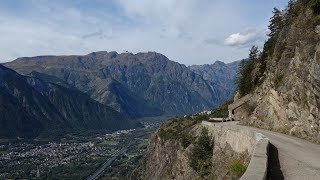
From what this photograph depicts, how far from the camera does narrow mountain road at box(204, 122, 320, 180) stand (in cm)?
1812

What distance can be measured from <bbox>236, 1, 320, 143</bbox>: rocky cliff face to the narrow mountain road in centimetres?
290

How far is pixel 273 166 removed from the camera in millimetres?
19609

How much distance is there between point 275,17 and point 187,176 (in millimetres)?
22916

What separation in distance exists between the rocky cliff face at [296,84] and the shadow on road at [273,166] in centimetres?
637

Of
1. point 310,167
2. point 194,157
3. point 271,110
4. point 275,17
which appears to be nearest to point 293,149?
point 310,167

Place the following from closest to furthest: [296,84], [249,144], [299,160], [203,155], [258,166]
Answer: [258,166] → [299,160] → [249,144] → [296,84] → [203,155]

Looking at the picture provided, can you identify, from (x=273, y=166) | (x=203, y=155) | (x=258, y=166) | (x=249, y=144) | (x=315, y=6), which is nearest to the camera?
(x=258, y=166)

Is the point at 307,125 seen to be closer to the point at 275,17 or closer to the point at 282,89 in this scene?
the point at 282,89

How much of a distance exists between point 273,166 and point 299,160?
1753mm

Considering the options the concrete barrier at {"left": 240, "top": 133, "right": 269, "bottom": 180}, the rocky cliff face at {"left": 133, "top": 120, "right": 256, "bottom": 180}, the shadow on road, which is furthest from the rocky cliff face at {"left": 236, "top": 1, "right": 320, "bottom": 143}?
the concrete barrier at {"left": 240, "top": 133, "right": 269, "bottom": 180}

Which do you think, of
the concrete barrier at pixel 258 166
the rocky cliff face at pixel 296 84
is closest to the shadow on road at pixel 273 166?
the concrete barrier at pixel 258 166

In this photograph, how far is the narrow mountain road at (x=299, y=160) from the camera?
18125 mm

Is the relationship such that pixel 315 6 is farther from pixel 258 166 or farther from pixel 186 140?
pixel 186 140

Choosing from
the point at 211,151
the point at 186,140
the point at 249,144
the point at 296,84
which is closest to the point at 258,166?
the point at 249,144
